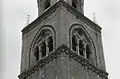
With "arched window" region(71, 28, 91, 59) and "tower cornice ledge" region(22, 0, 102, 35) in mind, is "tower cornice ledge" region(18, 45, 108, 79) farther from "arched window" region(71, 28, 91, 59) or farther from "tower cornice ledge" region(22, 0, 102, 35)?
"tower cornice ledge" region(22, 0, 102, 35)

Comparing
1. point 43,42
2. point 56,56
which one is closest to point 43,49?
point 43,42

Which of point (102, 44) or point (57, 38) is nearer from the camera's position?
point (57, 38)

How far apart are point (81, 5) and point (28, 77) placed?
30.9ft

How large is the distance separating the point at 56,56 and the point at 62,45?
3.28ft

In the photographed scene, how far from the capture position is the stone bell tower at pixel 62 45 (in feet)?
96.8

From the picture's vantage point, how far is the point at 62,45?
97.5 ft

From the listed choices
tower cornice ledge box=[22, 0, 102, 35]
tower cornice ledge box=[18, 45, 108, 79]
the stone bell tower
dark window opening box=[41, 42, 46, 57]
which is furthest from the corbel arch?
dark window opening box=[41, 42, 46, 57]

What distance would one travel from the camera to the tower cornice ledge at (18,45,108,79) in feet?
97.2

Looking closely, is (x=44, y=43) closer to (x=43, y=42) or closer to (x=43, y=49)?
(x=43, y=42)

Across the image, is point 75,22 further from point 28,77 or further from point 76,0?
point 28,77

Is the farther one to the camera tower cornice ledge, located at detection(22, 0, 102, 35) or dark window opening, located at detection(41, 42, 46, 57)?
tower cornice ledge, located at detection(22, 0, 102, 35)

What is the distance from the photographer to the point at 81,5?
119 ft

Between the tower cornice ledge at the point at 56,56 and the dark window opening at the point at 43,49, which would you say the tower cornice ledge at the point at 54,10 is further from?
the tower cornice ledge at the point at 56,56

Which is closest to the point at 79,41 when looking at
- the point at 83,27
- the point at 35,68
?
the point at 83,27
